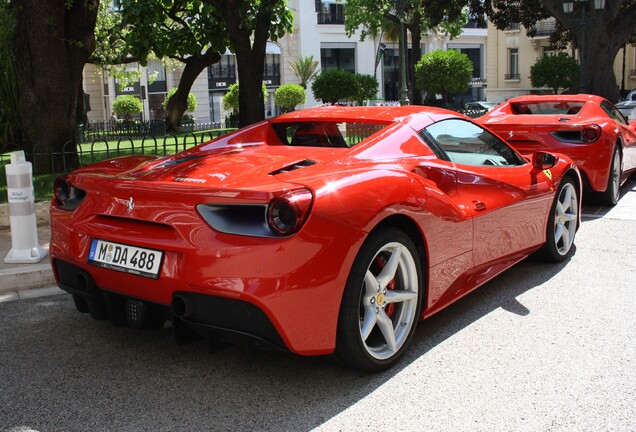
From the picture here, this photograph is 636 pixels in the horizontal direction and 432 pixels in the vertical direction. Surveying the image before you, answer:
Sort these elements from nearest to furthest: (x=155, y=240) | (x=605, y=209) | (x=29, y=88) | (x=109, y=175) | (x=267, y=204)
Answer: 1. (x=267, y=204)
2. (x=155, y=240)
3. (x=109, y=175)
4. (x=605, y=209)
5. (x=29, y=88)

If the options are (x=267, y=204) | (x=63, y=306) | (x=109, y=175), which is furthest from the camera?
(x=63, y=306)

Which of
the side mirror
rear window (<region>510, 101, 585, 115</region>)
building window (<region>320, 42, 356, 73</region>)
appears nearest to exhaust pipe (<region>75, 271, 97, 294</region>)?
the side mirror

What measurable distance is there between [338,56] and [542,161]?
190 ft

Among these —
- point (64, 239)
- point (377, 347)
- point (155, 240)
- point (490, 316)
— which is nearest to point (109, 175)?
point (64, 239)

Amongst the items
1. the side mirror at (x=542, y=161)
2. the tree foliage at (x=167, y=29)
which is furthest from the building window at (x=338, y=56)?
the side mirror at (x=542, y=161)

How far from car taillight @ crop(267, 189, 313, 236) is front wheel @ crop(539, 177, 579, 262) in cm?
316

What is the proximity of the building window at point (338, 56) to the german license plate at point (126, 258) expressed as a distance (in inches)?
2286

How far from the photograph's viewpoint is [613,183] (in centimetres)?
869

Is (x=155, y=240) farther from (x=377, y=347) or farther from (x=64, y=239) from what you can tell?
(x=377, y=347)

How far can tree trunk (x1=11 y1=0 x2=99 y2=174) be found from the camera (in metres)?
9.97

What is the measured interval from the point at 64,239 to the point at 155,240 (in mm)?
805

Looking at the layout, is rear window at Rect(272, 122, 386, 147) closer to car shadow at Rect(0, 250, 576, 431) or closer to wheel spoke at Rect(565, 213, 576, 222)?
car shadow at Rect(0, 250, 576, 431)

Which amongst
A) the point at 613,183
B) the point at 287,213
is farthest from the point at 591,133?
the point at 287,213

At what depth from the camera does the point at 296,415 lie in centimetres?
325
